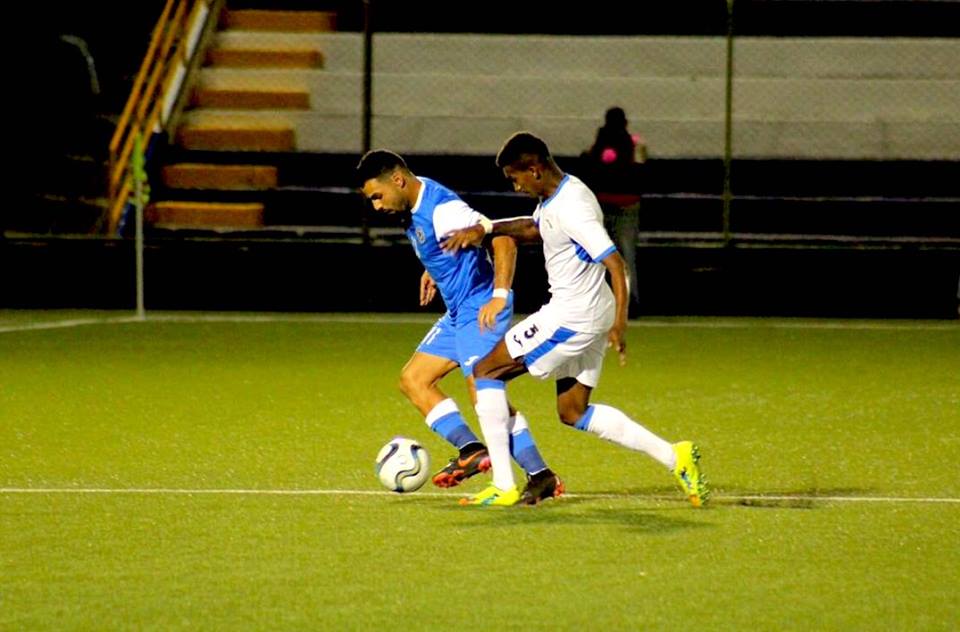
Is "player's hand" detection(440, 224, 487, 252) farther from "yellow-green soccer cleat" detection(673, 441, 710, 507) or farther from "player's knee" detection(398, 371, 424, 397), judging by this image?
"yellow-green soccer cleat" detection(673, 441, 710, 507)

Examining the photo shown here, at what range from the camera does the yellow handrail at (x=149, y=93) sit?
63.9 feet

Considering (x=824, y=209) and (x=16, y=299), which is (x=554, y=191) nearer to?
(x=16, y=299)

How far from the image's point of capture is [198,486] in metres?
8.36

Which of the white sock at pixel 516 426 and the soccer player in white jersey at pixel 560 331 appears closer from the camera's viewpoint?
the soccer player in white jersey at pixel 560 331

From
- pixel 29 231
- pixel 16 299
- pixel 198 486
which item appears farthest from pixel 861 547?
pixel 29 231

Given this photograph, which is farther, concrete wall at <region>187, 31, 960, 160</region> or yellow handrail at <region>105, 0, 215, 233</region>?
concrete wall at <region>187, 31, 960, 160</region>

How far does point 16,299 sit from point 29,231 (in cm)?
140

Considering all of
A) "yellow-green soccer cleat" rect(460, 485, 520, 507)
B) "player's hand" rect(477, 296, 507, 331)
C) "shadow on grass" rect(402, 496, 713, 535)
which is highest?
"player's hand" rect(477, 296, 507, 331)

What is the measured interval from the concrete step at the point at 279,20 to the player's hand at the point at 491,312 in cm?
1525

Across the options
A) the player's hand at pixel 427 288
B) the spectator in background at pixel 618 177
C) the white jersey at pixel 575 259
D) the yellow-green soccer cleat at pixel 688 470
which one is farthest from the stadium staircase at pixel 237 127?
the yellow-green soccer cleat at pixel 688 470

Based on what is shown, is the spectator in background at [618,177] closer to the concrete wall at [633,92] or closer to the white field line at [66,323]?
the concrete wall at [633,92]

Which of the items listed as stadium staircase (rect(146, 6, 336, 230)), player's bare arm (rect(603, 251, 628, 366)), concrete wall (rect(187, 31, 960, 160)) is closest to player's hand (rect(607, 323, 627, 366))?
player's bare arm (rect(603, 251, 628, 366))

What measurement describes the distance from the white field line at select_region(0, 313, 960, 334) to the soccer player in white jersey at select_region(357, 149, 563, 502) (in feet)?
28.7

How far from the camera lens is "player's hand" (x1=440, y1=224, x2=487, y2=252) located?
7.64m
